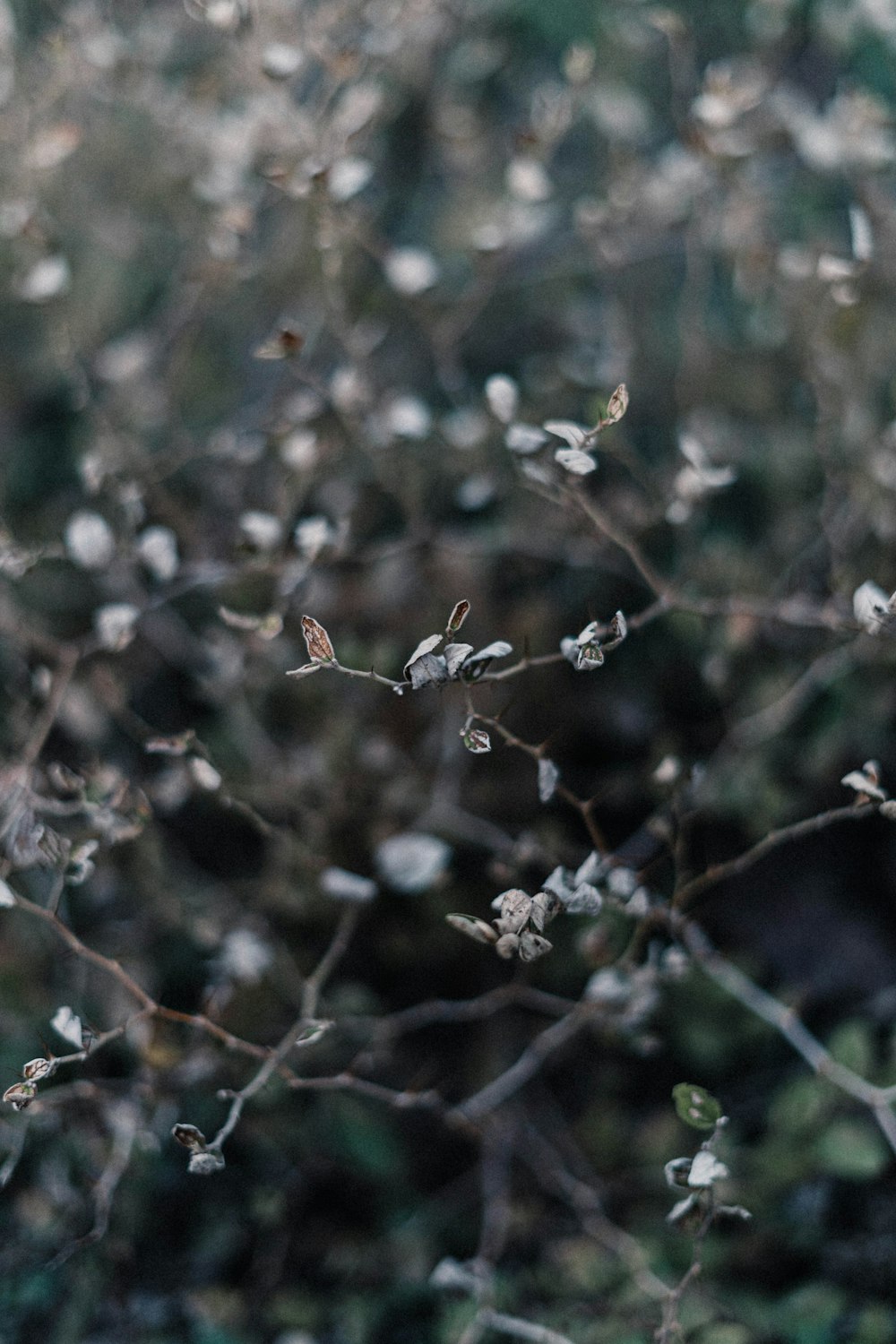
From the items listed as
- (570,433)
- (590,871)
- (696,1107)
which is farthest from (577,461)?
(696,1107)

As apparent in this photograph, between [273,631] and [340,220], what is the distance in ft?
1.39

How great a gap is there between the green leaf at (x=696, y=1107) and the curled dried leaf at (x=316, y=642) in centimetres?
33

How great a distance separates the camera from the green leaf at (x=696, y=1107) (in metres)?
0.59

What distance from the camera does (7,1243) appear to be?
2.50 ft

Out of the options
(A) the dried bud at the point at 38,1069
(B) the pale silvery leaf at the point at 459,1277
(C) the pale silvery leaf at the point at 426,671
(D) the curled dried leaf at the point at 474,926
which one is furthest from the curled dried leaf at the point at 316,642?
(B) the pale silvery leaf at the point at 459,1277

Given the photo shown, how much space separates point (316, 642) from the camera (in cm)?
60

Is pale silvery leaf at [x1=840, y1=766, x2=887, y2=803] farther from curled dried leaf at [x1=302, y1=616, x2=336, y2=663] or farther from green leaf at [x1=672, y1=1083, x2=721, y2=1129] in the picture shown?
curled dried leaf at [x1=302, y1=616, x2=336, y2=663]

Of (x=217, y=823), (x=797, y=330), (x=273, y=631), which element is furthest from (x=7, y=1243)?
(x=797, y=330)

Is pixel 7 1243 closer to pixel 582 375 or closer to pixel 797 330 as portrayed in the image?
pixel 582 375

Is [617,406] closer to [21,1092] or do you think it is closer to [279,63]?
[279,63]

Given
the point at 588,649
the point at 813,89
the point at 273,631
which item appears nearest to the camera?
the point at 588,649

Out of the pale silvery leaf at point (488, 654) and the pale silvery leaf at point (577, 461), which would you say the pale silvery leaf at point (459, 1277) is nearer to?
the pale silvery leaf at point (488, 654)

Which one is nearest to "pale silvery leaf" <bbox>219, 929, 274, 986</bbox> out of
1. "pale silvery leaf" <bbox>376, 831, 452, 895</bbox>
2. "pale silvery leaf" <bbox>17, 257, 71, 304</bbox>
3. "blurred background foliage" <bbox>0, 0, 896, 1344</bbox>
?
"blurred background foliage" <bbox>0, 0, 896, 1344</bbox>

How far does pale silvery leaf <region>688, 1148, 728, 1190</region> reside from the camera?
1.82ft
